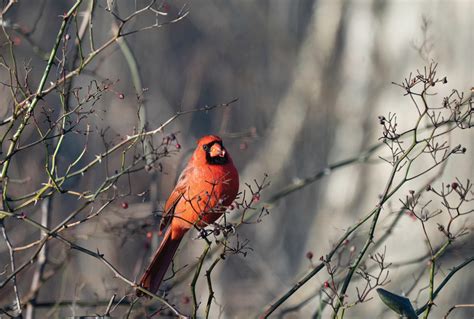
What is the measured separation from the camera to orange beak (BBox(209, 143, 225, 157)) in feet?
11.1

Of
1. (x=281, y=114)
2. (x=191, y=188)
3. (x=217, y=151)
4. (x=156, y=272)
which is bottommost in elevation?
(x=156, y=272)

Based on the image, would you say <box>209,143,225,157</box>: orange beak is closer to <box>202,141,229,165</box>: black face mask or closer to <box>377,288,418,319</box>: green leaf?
<box>202,141,229,165</box>: black face mask

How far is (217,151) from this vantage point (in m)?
3.38

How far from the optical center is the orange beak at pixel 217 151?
3.38m

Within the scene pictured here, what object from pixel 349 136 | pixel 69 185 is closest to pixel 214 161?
pixel 69 185

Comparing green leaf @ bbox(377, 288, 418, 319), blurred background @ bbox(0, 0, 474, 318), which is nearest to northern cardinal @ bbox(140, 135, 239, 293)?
blurred background @ bbox(0, 0, 474, 318)

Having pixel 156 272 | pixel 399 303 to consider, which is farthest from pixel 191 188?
pixel 399 303

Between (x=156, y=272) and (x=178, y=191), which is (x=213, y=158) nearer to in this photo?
(x=178, y=191)

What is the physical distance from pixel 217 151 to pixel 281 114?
185 inches

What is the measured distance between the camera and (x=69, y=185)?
10.1 feet

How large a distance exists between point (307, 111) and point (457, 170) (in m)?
2.73

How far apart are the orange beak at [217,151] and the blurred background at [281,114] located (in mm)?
417

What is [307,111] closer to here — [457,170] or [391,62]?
[391,62]

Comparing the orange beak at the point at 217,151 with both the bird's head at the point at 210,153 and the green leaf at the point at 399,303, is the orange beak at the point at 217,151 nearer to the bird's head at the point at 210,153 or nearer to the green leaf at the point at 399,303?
the bird's head at the point at 210,153
